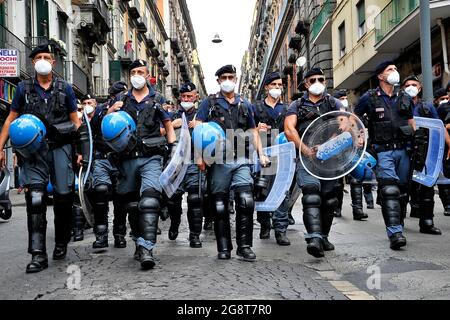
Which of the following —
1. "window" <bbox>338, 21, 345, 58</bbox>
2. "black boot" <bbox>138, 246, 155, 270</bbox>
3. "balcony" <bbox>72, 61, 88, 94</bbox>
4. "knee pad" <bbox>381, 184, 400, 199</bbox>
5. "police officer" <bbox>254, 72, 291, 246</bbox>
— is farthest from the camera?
"balcony" <bbox>72, 61, 88, 94</bbox>

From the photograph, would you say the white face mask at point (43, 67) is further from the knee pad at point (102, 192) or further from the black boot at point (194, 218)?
the black boot at point (194, 218)

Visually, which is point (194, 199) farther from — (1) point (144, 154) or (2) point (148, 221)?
(2) point (148, 221)

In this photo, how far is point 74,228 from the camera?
22.9 feet

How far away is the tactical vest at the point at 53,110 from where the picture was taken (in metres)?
5.20

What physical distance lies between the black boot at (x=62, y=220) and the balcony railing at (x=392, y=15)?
13629 millimetres

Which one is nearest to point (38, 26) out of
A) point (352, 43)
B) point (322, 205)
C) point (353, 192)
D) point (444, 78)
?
point (352, 43)

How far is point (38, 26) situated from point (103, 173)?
57.1 feet

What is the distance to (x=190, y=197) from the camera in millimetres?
6660

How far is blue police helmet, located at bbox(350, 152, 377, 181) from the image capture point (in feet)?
20.9

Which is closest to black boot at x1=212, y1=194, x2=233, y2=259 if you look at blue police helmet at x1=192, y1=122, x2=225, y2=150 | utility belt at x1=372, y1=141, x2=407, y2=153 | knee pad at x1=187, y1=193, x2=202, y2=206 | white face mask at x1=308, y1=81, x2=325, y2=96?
blue police helmet at x1=192, y1=122, x2=225, y2=150

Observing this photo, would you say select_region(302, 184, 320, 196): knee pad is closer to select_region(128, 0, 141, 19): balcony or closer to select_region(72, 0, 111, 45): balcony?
select_region(72, 0, 111, 45): balcony

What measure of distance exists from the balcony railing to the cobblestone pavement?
12099 mm

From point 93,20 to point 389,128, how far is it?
24.4 meters

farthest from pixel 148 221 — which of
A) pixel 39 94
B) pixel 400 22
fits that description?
pixel 400 22
